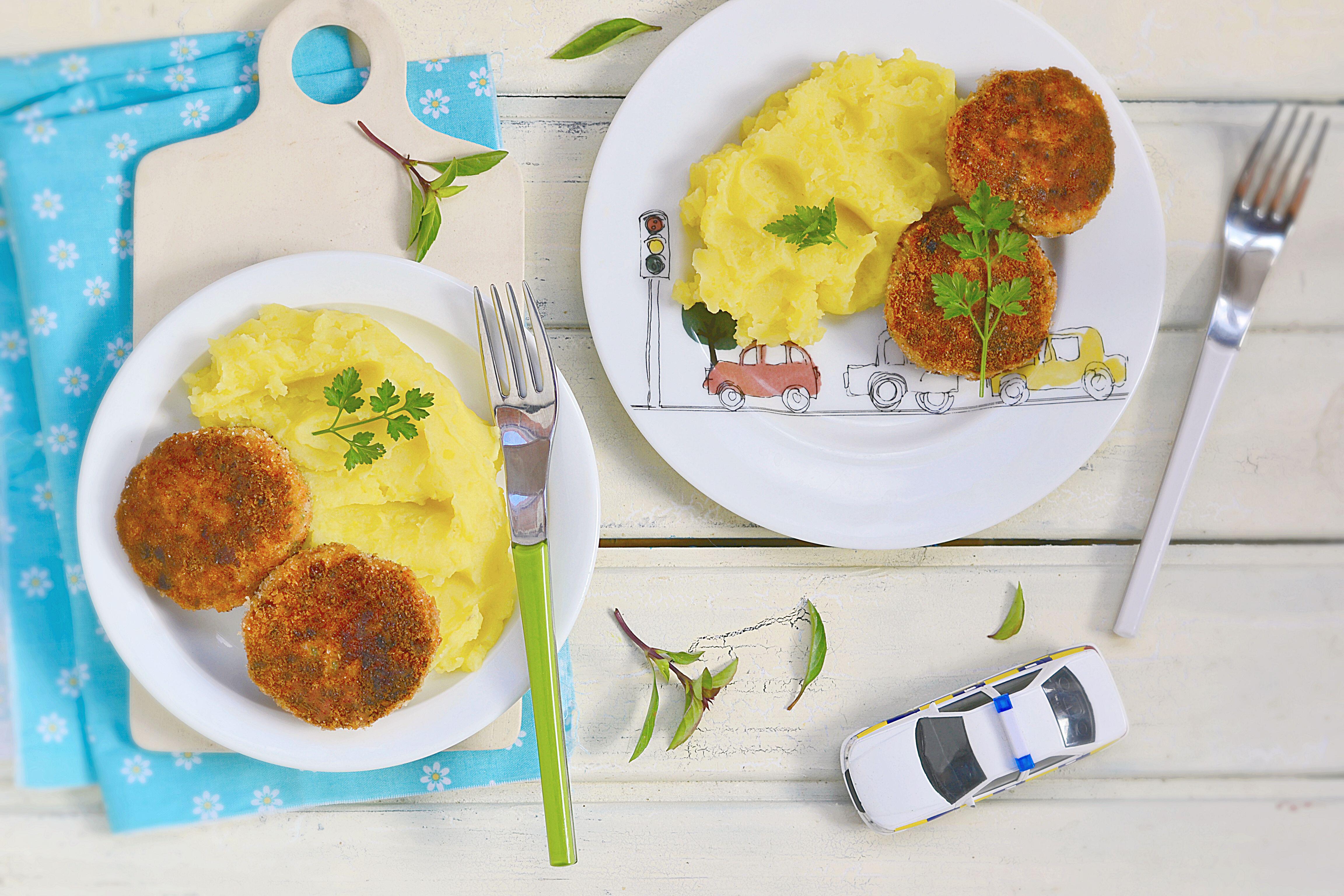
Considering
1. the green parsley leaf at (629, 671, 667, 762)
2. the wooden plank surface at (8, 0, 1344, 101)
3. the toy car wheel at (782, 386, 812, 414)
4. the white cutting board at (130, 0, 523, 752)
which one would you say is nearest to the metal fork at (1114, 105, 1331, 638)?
the wooden plank surface at (8, 0, 1344, 101)

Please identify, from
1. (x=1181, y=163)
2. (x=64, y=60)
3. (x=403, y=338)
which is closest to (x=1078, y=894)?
(x=1181, y=163)

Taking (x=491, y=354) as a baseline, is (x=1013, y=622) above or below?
below

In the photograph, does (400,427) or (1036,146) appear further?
(1036,146)

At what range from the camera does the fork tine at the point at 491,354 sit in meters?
2.12

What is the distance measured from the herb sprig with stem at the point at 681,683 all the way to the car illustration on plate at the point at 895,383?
0.88m

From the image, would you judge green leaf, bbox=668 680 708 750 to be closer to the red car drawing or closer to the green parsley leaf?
the green parsley leaf

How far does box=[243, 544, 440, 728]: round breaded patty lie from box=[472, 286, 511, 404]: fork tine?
19.2 inches

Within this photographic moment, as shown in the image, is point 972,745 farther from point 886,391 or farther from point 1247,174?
point 1247,174

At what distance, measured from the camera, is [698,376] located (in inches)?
93.0

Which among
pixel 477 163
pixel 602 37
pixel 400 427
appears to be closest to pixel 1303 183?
pixel 602 37

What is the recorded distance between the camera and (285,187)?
91.5 inches

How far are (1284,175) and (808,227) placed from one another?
1589mm

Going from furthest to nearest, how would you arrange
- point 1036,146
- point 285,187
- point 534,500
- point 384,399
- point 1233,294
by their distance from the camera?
1. point 1233,294
2. point 285,187
3. point 1036,146
4. point 534,500
5. point 384,399

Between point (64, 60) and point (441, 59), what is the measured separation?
3.45ft
